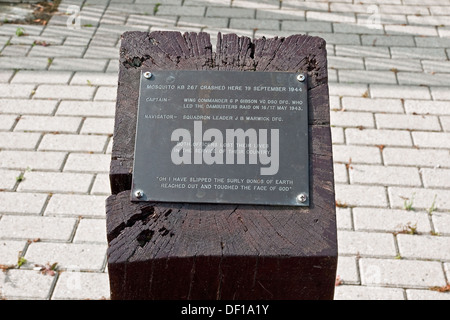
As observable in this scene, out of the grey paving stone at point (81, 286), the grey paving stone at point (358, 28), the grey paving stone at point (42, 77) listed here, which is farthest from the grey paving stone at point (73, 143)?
the grey paving stone at point (358, 28)

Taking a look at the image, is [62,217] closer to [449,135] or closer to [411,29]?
[449,135]

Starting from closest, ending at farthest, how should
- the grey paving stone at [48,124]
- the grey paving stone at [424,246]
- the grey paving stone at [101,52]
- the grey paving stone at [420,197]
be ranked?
the grey paving stone at [424,246]
the grey paving stone at [420,197]
the grey paving stone at [48,124]
the grey paving stone at [101,52]

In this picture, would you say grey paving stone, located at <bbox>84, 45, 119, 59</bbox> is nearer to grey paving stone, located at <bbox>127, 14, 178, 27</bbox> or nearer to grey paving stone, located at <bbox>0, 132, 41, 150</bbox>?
grey paving stone, located at <bbox>127, 14, 178, 27</bbox>

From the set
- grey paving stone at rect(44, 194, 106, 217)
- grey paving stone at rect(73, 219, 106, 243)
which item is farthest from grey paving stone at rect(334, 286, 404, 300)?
grey paving stone at rect(44, 194, 106, 217)

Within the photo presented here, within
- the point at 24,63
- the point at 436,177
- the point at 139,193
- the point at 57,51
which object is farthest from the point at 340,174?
the point at 24,63

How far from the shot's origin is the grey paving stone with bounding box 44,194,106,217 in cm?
375

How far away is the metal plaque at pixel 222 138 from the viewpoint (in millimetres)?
2338

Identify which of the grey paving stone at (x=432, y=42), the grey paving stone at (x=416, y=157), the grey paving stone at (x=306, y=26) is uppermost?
the grey paving stone at (x=306, y=26)

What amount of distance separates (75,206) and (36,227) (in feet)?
0.92

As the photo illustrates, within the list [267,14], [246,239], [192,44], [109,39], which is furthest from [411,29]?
[246,239]

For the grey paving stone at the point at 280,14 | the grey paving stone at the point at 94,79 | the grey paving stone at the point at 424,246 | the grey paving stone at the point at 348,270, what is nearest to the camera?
the grey paving stone at the point at 348,270

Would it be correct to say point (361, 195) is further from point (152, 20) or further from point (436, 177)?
point (152, 20)

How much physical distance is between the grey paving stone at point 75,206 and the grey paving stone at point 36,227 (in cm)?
6

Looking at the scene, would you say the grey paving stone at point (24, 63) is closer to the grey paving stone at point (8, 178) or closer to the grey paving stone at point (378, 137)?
the grey paving stone at point (8, 178)
